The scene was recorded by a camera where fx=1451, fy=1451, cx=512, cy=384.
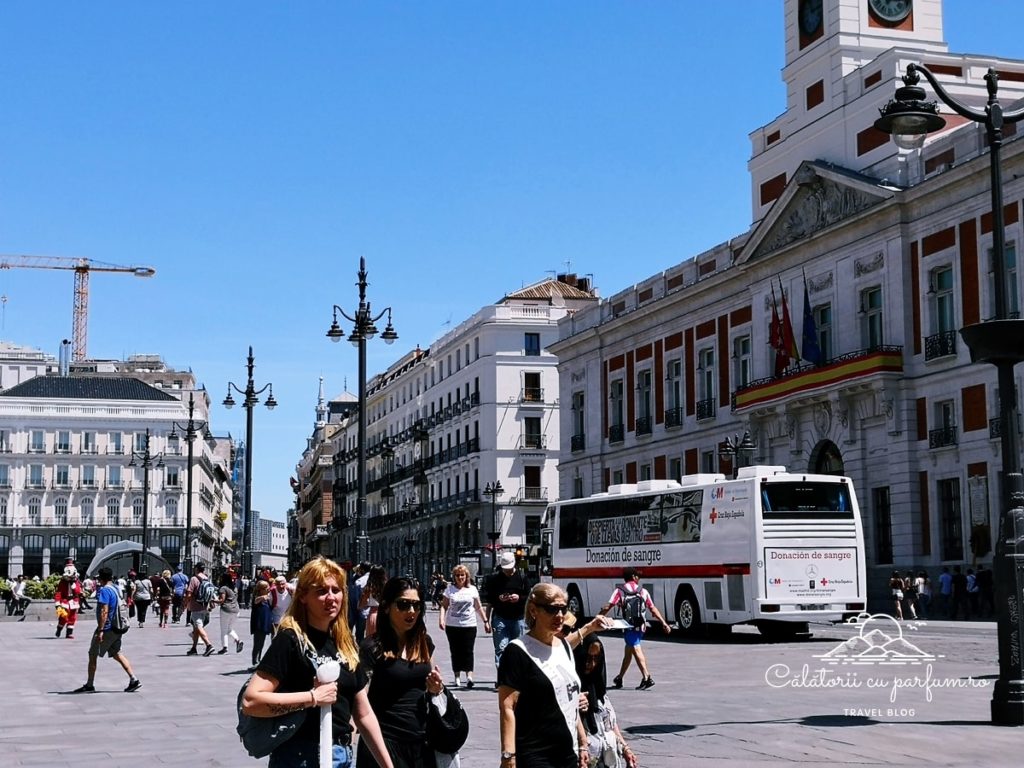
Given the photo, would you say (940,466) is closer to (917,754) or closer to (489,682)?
(489,682)

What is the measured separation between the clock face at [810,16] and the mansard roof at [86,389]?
75.2m

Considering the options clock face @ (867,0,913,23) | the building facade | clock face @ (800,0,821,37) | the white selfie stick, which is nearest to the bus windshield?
the building facade

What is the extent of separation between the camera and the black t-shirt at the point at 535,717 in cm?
689

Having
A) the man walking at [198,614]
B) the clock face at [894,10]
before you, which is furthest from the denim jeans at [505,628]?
the clock face at [894,10]

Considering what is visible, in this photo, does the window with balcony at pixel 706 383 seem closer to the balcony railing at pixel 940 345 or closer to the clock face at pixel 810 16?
the clock face at pixel 810 16

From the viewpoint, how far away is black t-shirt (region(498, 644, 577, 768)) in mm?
6887

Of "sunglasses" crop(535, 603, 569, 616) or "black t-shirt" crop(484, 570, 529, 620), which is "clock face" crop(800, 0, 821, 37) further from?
"sunglasses" crop(535, 603, 569, 616)

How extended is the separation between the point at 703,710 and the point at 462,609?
11.7 ft

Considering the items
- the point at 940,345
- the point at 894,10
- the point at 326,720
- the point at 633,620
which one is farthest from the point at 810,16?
the point at 326,720

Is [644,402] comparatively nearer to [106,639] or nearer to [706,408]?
[706,408]

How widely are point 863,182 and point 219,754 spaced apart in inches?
1357

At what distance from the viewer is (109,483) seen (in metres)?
111

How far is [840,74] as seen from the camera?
46.8m

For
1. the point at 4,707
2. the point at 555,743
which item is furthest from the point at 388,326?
the point at 555,743
